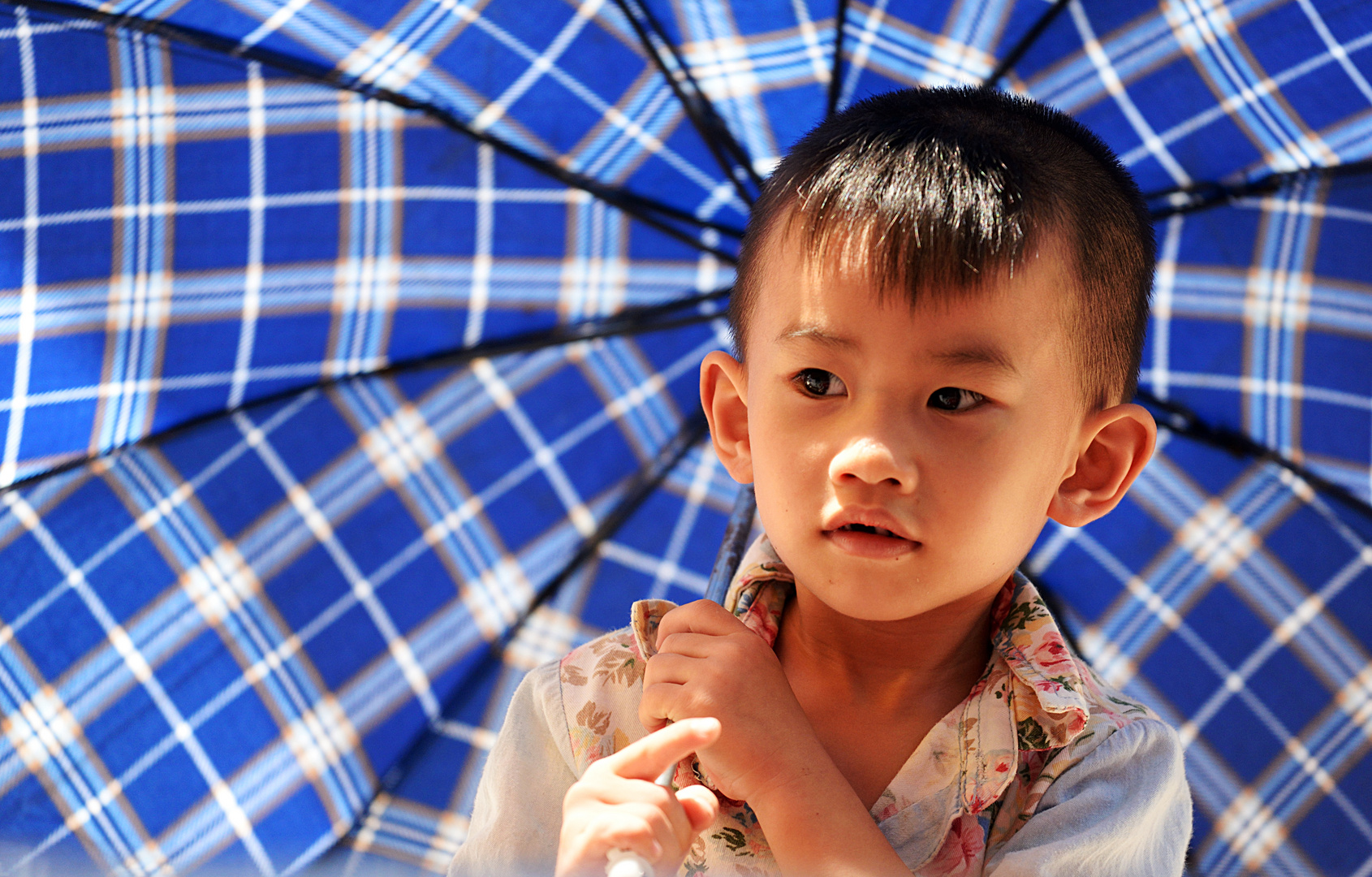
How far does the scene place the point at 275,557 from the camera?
1.59 meters

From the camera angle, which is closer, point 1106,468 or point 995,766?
point 995,766

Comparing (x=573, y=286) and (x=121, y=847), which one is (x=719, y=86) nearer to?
(x=573, y=286)

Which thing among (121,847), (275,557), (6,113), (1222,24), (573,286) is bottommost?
(121,847)

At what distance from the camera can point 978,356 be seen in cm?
102

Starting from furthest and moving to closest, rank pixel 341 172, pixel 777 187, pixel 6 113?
pixel 341 172
pixel 6 113
pixel 777 187

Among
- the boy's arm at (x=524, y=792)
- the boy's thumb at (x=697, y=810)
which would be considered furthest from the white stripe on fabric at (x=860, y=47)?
the boy's thumb at (x=697, y=810)

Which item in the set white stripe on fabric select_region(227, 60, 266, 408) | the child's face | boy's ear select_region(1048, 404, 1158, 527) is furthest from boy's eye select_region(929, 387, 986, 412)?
white stripe on fabric select_region(227, 60, 266, 408)

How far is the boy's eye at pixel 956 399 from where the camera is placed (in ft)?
3.43

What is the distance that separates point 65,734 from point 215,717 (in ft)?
0.60

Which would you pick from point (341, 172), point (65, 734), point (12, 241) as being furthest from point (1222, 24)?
point (65, 734)

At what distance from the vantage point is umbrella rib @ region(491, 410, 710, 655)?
66.7 inches

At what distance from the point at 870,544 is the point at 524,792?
0.46m

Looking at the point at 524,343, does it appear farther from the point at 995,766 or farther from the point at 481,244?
the point at 995,766

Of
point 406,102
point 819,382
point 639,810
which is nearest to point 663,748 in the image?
point 639,810
